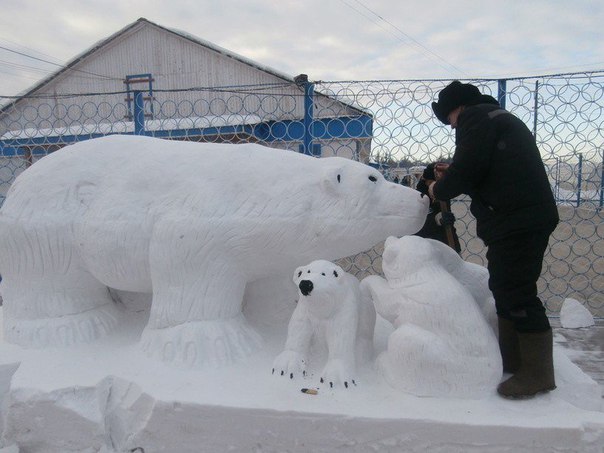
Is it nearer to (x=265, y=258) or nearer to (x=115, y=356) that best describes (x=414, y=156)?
(x=265, y=258)

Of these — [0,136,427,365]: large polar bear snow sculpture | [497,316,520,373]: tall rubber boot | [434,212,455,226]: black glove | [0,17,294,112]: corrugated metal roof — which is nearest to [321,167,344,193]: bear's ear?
[0,136,427,365]: large polar bear snow sculpture

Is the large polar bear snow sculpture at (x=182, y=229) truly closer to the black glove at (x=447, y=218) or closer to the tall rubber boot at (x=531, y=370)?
the black glove at (x=447, y=218)

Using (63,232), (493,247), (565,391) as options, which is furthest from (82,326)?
(565,391)

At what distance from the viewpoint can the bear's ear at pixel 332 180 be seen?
1613mm

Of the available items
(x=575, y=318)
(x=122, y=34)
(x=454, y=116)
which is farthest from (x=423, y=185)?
(x=122, y=34)

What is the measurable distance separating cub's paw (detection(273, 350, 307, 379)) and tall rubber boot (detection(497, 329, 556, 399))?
0.58m

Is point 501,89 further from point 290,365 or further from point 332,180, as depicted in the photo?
point 290,365

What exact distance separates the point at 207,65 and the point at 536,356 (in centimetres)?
941

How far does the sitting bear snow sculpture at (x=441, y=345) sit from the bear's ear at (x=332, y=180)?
41 cm

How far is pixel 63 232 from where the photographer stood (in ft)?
5.57

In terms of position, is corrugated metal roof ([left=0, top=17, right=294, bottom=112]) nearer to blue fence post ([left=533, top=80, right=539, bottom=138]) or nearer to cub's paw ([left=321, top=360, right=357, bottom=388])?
blue fence post ([left=533, top=80, right=539, bottom=138])

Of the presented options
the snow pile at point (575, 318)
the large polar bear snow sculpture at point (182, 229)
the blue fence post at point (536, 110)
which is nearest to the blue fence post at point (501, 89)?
the blue fence post at point (536, 110)

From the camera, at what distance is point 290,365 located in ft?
4.91

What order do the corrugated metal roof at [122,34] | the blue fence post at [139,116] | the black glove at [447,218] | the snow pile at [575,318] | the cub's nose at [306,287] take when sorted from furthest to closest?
the corrugated metal roof at [122,34] → the blue fence post at [139,116] → the snow pile at [575,318] → the black glove at [447,218] → the cub's nose at [306,287]
